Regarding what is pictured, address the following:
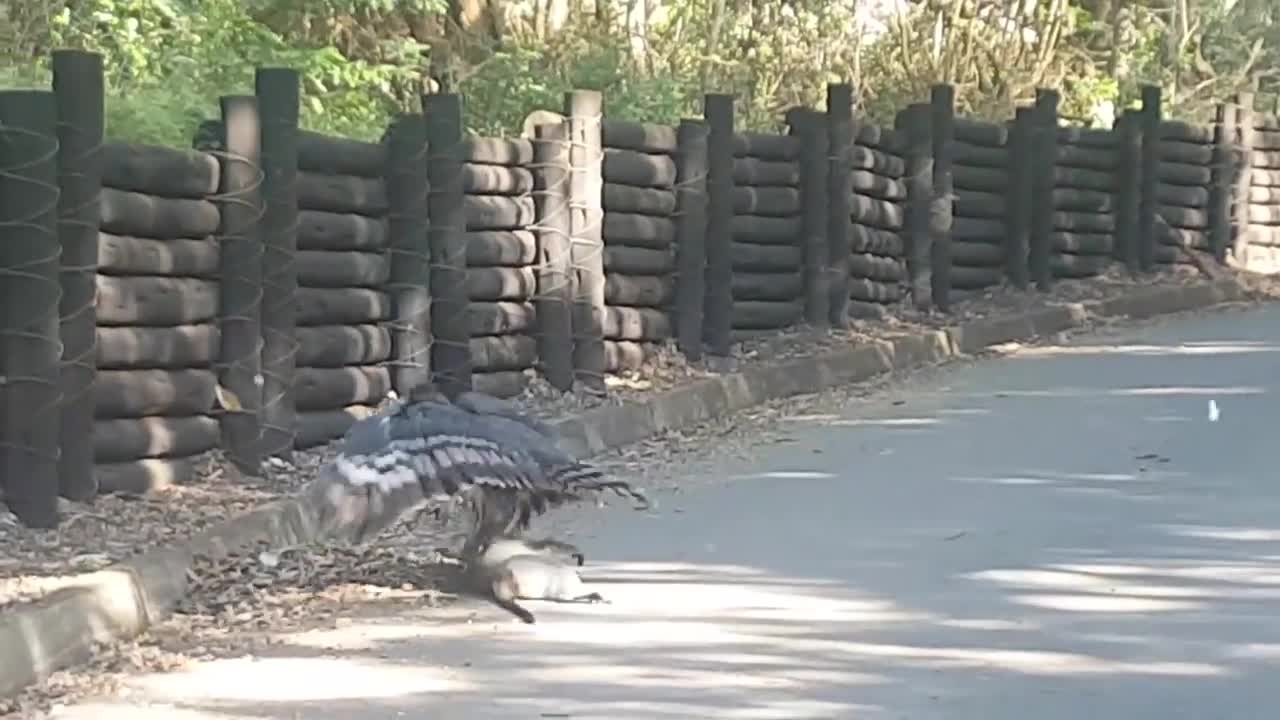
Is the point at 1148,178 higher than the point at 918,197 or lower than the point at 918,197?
higher

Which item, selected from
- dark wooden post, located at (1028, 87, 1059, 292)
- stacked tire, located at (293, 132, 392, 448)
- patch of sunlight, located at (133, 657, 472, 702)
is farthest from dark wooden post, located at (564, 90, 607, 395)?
dark wooden post, located at (1028, 87, 1059, 292)

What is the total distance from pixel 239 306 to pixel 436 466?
2497 millimetres

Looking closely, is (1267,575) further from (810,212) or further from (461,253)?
(810,212)

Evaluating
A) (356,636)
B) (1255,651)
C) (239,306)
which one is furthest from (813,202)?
(1255,651)

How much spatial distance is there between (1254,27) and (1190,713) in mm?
22546

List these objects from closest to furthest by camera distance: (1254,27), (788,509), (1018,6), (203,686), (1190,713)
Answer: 1. (1190,713)
2. (203,686)
3. (788,509)
4. (1018,6)
5. (1254,27)

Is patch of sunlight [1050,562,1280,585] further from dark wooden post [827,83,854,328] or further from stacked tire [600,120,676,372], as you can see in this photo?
dark wooden post [827,83,854,328]

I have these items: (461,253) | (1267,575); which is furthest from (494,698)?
(461,253)

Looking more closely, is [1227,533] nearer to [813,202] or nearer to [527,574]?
[527,574]

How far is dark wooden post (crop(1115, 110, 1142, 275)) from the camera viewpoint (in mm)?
18531

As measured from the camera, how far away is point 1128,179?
18.5 metres

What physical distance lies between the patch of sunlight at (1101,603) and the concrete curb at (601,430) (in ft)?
8.34

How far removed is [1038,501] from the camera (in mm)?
9234

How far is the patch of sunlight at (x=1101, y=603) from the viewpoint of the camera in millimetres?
7023
